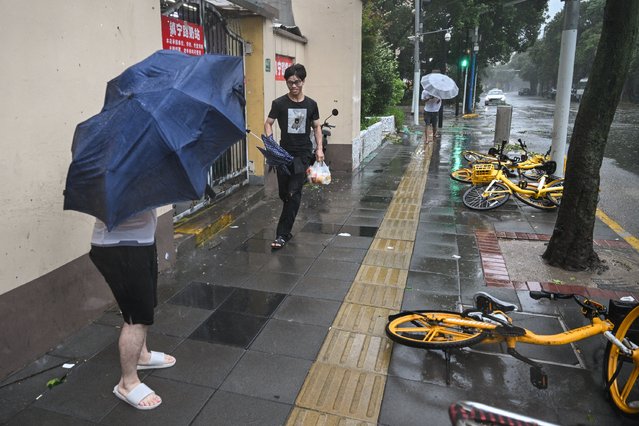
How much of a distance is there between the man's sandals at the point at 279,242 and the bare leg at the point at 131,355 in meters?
2.68

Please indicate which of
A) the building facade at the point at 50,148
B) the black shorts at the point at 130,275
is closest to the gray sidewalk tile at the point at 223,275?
the building facade at the point at 50,148

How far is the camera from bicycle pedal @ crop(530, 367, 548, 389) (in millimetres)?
2994

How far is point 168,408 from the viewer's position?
285 cm

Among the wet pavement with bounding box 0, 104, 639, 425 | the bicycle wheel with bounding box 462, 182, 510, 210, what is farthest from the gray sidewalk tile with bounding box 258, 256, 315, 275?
the bicycle wheel with bounding box 462, 182, 510, 210

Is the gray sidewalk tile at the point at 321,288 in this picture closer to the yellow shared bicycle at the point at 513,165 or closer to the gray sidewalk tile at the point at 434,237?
the gray sidewalk tile at the point at 434,237

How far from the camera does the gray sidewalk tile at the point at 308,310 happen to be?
3.91 m

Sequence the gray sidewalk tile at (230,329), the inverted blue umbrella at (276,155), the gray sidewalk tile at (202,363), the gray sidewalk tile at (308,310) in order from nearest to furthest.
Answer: the gray sidewalk tile at (202,363) → the gray sidewalk tile at (230,329) → the gray sidewalk tile at (308,310) → the inverted blue umbrella at (276,155)

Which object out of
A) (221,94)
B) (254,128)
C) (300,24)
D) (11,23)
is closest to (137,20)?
(11,23)

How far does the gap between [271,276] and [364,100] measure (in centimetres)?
1057

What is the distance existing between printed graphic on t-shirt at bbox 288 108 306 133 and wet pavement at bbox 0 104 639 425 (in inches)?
50.7

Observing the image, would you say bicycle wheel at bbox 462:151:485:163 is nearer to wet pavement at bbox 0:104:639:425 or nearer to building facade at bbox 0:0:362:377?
wet pavement at bbox 0:104:639:425

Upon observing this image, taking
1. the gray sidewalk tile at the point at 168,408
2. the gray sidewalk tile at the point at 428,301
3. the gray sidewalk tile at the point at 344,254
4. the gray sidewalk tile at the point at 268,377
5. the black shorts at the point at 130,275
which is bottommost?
the gray sidewalk tile at the point at 168,408

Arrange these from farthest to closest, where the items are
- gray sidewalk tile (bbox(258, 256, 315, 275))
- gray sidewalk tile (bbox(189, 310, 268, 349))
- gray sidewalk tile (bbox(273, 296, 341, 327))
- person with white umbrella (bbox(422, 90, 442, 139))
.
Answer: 1. person with white umbrella (bbox(422, 90, 442, 139))
2. gray sidewalk tile (bbox(258, 256, 315, 275))
3. gray sidewalk tile (bbox(273, 296, 341, 327))
4. gray sidewalk tile (bbox(189, 310, 268, 349))

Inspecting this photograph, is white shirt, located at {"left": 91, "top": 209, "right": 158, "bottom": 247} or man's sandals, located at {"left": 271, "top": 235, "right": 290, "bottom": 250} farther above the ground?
white shirt, located at {"left": 91, "top": 209, "right": 158, "bottom": 247}
